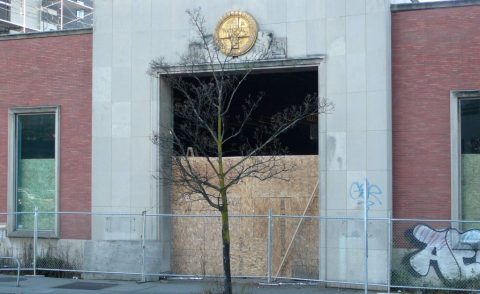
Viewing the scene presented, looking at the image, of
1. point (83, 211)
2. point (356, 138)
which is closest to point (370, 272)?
point (356, 138)

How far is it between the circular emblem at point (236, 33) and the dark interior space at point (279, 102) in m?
2.31

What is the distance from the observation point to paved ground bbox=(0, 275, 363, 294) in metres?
19.2

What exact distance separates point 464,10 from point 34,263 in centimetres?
1361

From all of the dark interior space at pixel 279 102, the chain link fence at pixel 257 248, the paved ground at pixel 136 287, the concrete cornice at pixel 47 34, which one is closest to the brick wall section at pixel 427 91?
the chain link fence at pixel 257 248

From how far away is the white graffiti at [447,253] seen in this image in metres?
18.8

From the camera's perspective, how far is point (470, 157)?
63.8 ft

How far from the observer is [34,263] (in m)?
22.0

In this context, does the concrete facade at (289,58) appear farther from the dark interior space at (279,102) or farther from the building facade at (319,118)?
the dark interior space at (279,102)

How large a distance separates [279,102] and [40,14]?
32891mm

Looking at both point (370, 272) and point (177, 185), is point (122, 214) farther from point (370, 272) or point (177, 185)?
point (370, 272)

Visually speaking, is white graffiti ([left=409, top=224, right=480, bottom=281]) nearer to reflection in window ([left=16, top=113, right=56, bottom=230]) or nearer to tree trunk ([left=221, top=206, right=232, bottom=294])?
tree trunk ([left=221, top=206, right=232, bottom=294])

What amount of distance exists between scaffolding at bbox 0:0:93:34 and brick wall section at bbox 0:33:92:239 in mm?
24769

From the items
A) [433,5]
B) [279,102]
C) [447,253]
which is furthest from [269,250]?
[279,102]

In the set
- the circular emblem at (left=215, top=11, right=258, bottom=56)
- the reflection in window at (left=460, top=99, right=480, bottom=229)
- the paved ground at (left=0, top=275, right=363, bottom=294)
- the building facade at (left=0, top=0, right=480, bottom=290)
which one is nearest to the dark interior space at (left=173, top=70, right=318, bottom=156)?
the building facade at (left=0, top=0, right=480, bottom=290)
